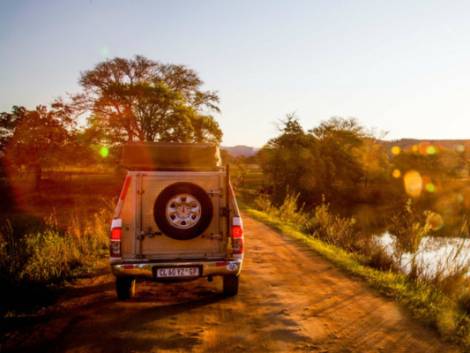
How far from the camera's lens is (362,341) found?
4809mm

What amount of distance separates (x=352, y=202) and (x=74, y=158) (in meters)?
25.8

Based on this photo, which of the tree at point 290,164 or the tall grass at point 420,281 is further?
the tree at point 290,164

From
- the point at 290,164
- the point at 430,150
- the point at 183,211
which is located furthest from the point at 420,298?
the point at 430,150

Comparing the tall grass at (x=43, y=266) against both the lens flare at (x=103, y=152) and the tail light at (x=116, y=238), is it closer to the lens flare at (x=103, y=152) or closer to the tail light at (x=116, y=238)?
the tail light at (x=116, y=238)

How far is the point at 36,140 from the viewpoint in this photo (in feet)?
93.8

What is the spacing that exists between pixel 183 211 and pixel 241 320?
170 centimetres

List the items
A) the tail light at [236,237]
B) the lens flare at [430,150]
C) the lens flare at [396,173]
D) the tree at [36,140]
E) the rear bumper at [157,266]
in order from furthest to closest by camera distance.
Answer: the lens flare at [430,150] < the lens flare at [396,173] < the tree at [36,140] < the tail light at [236,237] < the rear bumper at [157,266]

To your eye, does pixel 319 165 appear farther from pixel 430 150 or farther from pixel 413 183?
pixel 430 150

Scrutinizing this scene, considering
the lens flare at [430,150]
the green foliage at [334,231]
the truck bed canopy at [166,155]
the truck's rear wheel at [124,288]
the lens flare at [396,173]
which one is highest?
the lens flare at [430,150]

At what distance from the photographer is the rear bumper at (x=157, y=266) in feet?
18.9

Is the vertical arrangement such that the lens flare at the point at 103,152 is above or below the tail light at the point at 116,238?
above

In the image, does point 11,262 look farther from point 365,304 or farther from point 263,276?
point 365,304

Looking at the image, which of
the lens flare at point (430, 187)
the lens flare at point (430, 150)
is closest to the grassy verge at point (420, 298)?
the lens flare at point (430, 187)

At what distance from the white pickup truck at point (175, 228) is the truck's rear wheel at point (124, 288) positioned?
1cm
